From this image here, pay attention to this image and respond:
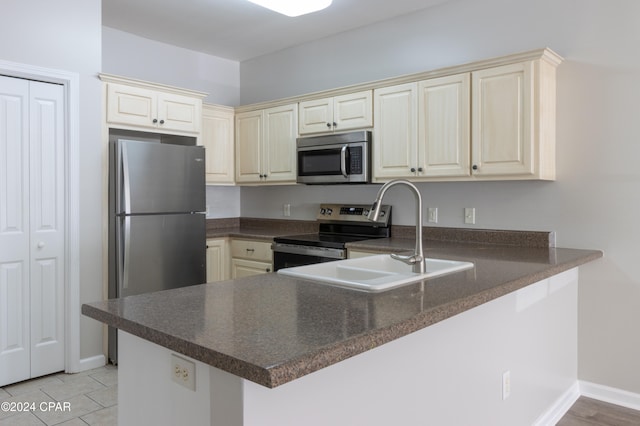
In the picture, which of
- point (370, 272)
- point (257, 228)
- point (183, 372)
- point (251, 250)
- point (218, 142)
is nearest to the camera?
point (183, 372)

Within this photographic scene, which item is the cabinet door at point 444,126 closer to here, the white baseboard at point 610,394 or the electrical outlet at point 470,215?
the electrical outlet at point 470,215

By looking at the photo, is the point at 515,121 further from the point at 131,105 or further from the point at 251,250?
the point at 131,105

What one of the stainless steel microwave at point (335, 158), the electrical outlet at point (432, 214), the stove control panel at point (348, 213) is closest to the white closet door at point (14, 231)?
the stainless steel microwave at point (335, 158)

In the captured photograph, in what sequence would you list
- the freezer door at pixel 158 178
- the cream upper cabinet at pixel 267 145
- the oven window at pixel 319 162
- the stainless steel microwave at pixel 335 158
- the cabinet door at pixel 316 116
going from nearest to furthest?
the freezer door at pixel 158 178 → the stainless steel microwave at pixel 335 158 → the oven window at pixel 319 162 → the cabinet door at pixel 316 116 → the cream upper cabinet at pixel 267 145

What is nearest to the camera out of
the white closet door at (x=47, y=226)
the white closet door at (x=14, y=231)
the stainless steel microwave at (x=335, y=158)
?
the white closet door at (x=14, y=231)

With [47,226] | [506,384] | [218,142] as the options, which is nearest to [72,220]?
[47,226]

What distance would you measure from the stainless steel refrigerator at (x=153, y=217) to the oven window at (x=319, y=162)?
0.84 meters

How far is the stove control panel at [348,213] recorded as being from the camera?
3.90 m

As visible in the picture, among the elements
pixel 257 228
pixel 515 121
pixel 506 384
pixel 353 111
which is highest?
pixel 353 111

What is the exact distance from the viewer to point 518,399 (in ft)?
7.61

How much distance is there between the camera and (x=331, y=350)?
107cm

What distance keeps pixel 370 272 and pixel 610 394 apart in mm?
1949

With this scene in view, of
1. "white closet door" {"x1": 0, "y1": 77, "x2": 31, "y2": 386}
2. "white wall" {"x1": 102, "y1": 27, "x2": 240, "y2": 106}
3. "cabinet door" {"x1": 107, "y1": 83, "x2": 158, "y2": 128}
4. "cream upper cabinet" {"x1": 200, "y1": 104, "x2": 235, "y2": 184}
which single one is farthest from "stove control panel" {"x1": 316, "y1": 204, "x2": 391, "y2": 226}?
"white closet door" {"x1": 0, "y1": 77, "x2": 31, "y2": 386}

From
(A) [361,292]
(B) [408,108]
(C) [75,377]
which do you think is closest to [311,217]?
(B) [408,108]
